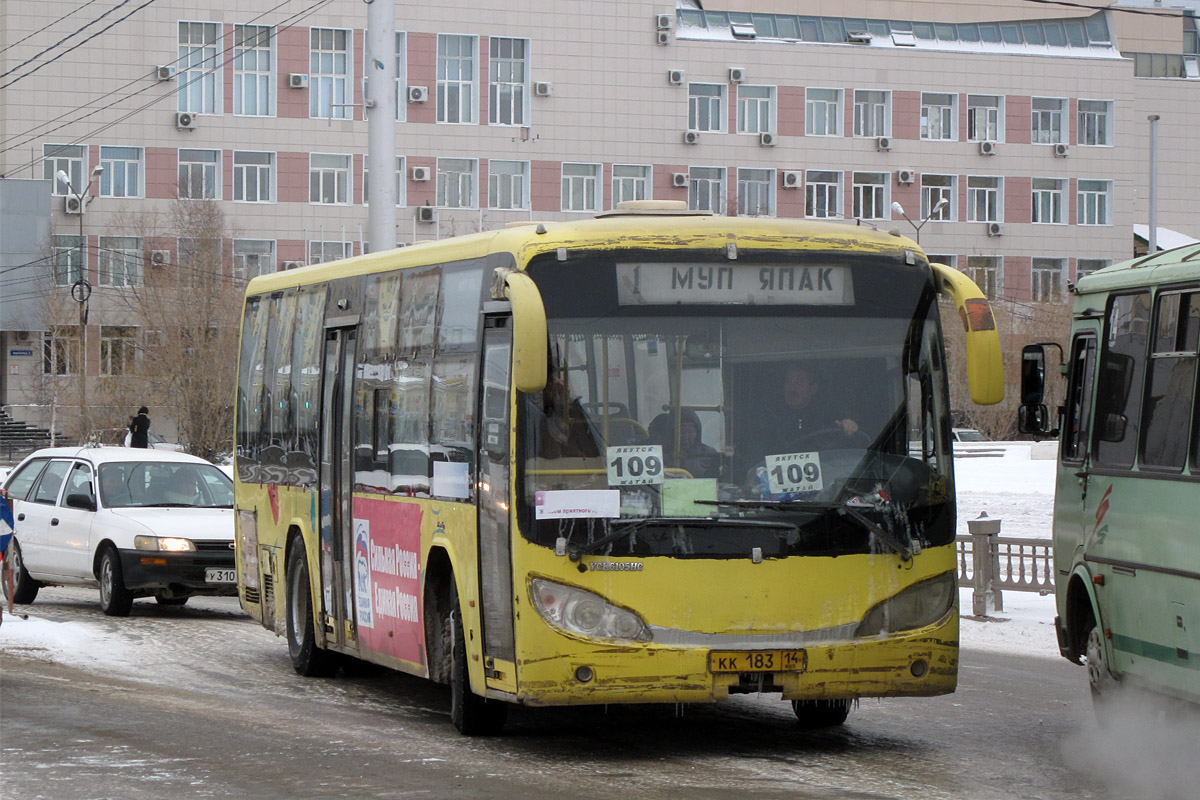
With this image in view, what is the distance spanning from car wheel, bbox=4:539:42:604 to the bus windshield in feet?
37.8

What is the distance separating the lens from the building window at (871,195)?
7294 cm

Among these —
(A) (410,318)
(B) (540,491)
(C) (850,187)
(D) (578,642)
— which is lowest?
(D) (578,642)

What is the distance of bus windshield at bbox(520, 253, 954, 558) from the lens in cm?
928

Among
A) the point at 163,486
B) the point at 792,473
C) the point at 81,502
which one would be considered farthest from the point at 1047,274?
the point at 792,473

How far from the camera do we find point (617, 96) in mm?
69812

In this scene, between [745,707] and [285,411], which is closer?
[745,707]

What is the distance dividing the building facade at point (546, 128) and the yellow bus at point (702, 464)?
A: 54.4 metres

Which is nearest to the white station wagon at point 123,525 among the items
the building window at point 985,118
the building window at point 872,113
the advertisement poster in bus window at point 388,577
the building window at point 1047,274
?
the advertisement poster in bus window at point 388,577

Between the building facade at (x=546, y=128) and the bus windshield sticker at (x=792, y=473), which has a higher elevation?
the building facade at (x=546, y=128)

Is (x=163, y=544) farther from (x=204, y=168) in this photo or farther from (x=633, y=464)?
(x=204, y=168)

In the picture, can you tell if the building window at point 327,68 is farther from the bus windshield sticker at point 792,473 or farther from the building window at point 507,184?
the bus windshield sticker at point 792,473

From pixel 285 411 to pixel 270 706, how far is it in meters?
3.09

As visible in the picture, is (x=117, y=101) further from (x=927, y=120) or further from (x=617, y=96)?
(x=927, y=120)

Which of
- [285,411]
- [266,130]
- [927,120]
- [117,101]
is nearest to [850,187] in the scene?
[927,120]
